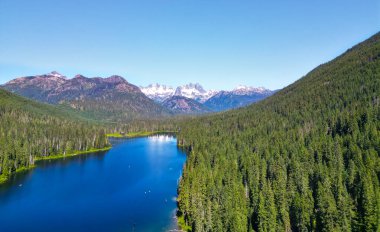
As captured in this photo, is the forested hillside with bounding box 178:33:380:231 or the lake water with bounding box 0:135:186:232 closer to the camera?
the forested hillside with bounding box 178:33:380:231

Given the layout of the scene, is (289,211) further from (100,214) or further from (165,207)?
(100,214)

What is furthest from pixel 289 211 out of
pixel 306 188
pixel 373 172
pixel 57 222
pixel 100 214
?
pixel 57 222

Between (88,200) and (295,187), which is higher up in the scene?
(295,187)

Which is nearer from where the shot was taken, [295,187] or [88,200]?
[295,187]

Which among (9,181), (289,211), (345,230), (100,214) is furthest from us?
(9,181)

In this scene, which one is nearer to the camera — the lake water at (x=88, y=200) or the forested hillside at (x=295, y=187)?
the forested hillside at (x=295, y=187)

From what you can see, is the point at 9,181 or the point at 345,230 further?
the point at 9,181

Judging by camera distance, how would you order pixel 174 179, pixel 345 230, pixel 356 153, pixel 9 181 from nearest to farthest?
pixel 345 230 < pixel 356 153 < pixel 9 181 < pixel 174 179

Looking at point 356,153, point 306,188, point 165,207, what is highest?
point 356,153
